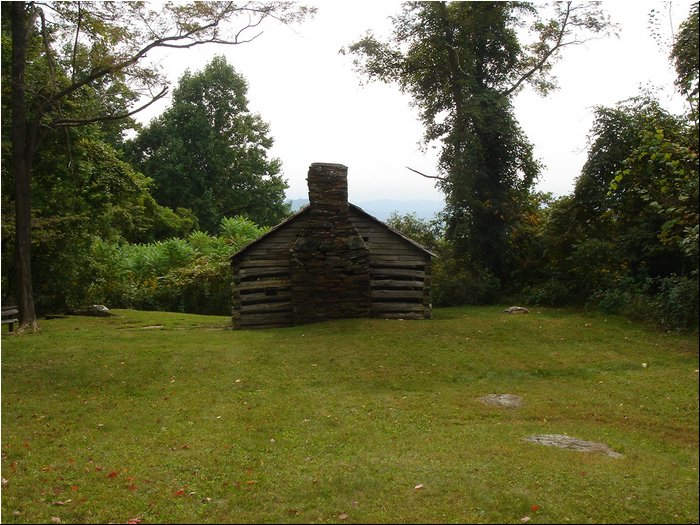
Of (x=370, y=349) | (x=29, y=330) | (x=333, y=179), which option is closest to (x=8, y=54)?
(x=29, y=330)

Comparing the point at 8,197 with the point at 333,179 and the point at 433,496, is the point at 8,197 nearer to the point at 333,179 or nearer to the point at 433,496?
the point at 333,179

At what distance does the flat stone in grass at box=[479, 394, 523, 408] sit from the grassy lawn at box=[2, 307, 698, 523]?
0.69ft

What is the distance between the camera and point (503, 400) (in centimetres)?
969

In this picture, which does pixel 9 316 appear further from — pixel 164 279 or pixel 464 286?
pixel 464 286

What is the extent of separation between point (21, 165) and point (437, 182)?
48.3 feet

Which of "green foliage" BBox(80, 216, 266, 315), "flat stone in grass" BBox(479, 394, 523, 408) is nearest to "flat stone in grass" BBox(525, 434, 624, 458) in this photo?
"flat stone in grass" BBox(479, 394, 523, 408)

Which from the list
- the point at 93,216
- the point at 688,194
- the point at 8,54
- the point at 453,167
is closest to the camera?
the point at 688,194

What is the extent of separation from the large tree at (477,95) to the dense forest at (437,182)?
58mm

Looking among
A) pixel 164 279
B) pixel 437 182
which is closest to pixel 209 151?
pixel 164 279

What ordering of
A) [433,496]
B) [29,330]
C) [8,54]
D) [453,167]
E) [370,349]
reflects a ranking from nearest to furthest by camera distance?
1. [433,496]
2. [370,349]
3. [29,330]
4. [8,54]
5. [453,167]

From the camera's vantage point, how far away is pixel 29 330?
16797 mm

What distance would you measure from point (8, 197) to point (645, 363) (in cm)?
1814

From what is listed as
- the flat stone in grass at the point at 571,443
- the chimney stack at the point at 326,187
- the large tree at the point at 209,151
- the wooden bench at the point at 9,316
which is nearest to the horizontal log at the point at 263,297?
the chimney stack at the point at 326,187

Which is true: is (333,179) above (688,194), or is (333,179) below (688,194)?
above
